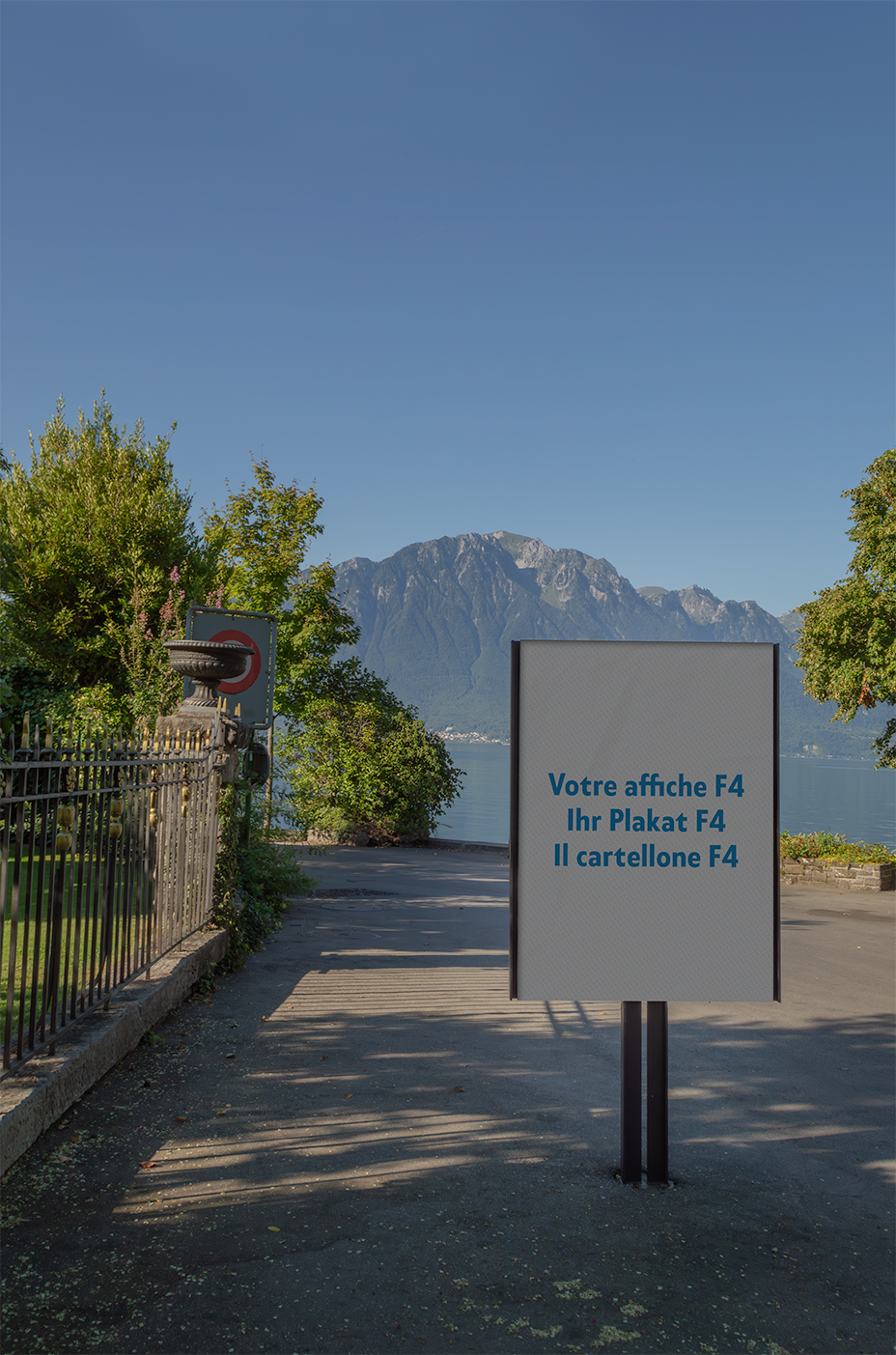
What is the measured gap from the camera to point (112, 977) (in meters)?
5.40

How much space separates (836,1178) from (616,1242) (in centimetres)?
128

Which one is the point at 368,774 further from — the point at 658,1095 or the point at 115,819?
the point at 658,1095

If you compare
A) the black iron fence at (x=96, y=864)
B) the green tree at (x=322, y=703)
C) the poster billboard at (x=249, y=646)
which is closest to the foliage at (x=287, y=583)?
the green tree at (x=322, y=703)

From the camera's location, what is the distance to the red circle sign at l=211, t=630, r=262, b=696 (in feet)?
40.2

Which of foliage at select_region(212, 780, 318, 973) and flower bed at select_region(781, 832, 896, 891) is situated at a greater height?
foliage at select_region(212, 780, 318, 973)

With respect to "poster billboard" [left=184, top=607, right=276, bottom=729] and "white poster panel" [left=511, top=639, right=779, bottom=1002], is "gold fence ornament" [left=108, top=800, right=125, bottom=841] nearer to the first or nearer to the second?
"white poster panel" [left=511, top=639, right=779, bottom=1002]

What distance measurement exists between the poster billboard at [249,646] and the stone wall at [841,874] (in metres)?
10.7

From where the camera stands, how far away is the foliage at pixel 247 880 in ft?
26.5

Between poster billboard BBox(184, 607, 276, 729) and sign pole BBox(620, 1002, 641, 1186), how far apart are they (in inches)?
321

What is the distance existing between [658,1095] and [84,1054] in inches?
108

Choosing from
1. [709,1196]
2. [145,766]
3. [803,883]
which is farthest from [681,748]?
[803,883]

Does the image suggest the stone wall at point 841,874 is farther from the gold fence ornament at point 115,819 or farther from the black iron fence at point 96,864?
the gold fence ornament at point 115,819

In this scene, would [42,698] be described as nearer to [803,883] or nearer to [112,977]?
[112,977]

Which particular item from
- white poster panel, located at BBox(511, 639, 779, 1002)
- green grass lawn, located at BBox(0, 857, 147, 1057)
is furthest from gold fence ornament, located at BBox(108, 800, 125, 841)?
white poster panel, located at BBox(511, 639, 779, 1002)
